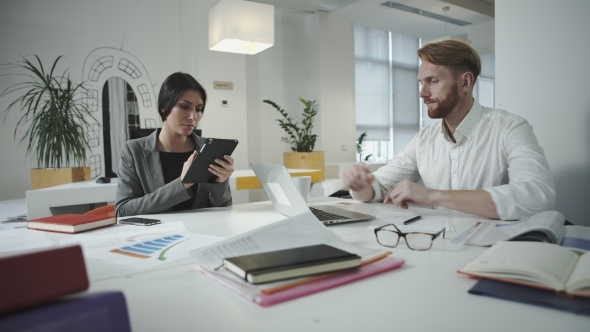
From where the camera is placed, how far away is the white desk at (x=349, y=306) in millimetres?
593

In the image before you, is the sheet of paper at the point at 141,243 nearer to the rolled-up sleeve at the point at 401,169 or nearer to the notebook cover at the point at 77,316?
the notebook cover at the point at 77,316

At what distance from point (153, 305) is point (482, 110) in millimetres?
1602

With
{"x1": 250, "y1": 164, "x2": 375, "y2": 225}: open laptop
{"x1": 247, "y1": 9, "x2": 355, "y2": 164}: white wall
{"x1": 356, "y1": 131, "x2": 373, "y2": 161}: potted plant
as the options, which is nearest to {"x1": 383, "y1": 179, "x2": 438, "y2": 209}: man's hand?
{"x1": 250, "y1": 164, "x2": 375, "y2": 225}: open laptop

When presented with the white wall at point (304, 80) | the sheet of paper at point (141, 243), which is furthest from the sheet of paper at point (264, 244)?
the white wall at point (304, 80)

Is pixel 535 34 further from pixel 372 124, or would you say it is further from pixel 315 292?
pixel 372 124

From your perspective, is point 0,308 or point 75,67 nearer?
point 0,308

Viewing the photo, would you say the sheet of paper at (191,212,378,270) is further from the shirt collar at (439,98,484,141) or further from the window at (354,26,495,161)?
the window at (354,26,495,161)

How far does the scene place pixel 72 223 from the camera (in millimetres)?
1305

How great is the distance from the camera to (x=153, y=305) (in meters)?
0.69

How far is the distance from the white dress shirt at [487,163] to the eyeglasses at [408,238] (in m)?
0.43

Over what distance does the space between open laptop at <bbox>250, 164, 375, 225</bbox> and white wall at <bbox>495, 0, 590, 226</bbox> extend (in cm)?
110

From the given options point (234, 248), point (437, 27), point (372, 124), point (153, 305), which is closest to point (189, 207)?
point (234, 248)

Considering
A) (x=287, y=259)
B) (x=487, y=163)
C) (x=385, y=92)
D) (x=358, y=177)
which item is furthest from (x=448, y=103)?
(x=385, y=92)

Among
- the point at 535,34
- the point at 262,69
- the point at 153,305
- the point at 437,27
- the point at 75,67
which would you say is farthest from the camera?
the point at 437,27
